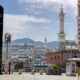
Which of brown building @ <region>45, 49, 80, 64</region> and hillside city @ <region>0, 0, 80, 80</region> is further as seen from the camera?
brown building @ <region>45, 49, 80, 64</region>

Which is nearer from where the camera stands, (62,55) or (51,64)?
(51,64)

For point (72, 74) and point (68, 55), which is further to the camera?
point (68, 55)

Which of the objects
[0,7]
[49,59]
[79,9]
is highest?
[79,9]

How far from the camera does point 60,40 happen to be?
125750 millimetres

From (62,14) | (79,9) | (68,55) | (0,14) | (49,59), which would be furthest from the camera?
(62,14)

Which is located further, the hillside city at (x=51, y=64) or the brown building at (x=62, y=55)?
the brown building at (x=62, y=55)

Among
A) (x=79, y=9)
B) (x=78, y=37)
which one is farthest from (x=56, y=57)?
(x=79, y=9)

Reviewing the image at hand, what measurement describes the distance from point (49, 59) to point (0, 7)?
72835 millimetres

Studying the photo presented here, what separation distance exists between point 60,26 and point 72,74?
9421 centimetres

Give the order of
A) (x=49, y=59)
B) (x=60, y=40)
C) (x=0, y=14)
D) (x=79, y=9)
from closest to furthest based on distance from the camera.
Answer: (x=0, y=14) < (x=49, y=59) < (x=79, y=9) < (x=60, y=40)

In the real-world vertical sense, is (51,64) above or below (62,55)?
below

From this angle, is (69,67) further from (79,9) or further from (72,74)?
(79,9)

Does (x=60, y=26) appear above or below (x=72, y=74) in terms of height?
above

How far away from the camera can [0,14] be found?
19.2 metres
